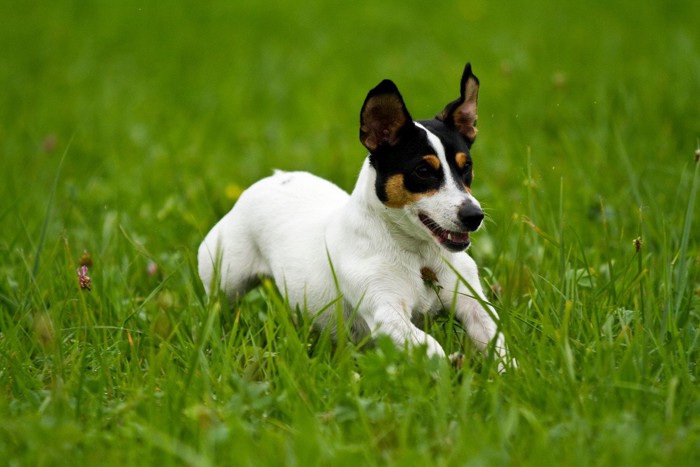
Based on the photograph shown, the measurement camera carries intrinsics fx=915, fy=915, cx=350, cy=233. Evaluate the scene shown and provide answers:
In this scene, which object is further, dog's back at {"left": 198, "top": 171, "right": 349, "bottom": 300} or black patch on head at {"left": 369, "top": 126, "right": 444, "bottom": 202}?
dog's back at {"left": 198, "top": 171, "right": 349, "bottom": 300}

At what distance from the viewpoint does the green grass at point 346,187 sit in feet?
8.63

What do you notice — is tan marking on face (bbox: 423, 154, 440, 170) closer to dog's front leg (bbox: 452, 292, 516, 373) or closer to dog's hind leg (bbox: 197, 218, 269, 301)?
dog's front leg (bbox: 452, 292, 516, 373)

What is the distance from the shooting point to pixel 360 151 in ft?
22.1

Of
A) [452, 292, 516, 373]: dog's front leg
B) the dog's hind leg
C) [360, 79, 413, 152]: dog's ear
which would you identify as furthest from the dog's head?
the dog's hind leg

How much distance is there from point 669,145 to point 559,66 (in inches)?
102

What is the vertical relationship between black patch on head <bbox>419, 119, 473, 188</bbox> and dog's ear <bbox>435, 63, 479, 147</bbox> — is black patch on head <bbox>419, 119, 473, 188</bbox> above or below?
below

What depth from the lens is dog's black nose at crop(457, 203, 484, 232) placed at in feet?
10.5

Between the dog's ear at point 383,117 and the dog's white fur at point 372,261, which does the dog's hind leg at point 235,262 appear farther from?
the dog's ear at point 383,117

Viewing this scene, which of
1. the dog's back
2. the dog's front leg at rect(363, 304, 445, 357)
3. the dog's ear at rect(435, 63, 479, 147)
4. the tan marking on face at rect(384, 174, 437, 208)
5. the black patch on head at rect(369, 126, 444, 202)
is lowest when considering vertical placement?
the dog's front leg at rect(363, 304, 445, 357)

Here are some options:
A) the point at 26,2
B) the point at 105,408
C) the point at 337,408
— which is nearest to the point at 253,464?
the point at 337,408

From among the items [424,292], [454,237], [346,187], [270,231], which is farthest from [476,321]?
[346,187]

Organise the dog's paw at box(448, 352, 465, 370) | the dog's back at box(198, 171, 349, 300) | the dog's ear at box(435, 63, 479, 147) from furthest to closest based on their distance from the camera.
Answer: the dog's back at box(198, 171, 349, 300) → the dog's ear at box(435, 63, 479, 147) → the dog's paw at box(448, 352, 465, 370)

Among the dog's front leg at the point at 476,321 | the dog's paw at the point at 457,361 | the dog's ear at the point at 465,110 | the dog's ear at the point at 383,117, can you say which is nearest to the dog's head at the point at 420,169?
the dog's ear at the point at 383,117

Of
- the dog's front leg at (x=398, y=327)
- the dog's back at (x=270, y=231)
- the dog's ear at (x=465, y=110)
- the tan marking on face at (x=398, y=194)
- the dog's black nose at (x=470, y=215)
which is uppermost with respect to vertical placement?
the dog's ear at (x=465, y=110)
